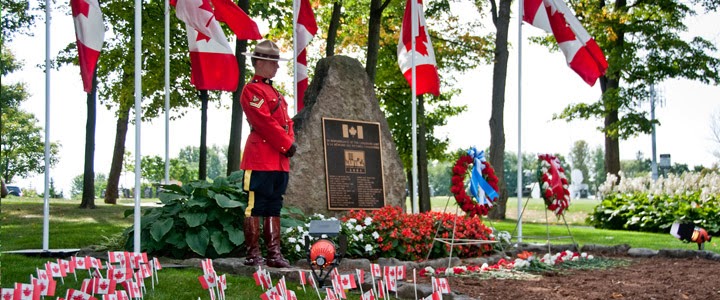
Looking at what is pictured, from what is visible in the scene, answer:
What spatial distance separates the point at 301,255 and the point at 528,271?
246 centimetres

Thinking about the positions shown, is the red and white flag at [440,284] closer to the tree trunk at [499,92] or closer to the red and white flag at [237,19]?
the red and white flag at [237,19]

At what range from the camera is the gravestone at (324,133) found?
9.71m

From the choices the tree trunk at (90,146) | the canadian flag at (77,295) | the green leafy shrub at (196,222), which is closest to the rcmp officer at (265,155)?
the green leafy shrub at (196,222)

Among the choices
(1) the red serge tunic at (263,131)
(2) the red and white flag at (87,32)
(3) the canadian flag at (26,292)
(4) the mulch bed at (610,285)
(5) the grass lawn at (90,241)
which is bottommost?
(4) the mulch bed at (610,285)

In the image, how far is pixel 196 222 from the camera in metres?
7.86

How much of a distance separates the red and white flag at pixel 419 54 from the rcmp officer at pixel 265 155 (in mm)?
4662

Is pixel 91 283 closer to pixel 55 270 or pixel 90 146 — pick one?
pixel 55 270

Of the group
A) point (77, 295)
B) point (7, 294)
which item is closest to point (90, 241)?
point (77, 295)

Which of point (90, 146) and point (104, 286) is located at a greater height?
point (90, 146)

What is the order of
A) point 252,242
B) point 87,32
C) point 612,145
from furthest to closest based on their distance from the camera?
1. point 612,145
2. point 87,32
3. point 252,242

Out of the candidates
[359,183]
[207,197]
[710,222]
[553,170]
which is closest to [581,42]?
[553,170]

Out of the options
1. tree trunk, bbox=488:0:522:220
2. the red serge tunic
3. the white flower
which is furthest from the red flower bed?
tree trunk, bbox=488:0:522:220

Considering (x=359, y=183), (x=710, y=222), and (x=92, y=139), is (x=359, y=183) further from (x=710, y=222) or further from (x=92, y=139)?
(x=92, y=139)

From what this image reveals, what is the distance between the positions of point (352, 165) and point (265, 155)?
10.8ft
